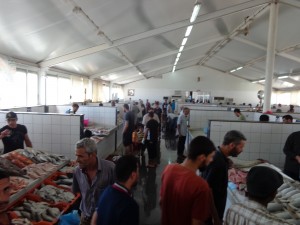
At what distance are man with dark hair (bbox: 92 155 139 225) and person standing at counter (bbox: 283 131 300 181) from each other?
3.16 meters

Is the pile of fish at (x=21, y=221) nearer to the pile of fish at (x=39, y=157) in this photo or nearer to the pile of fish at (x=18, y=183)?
the pile of fish at (x=18, y=183)

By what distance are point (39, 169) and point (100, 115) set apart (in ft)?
14.9

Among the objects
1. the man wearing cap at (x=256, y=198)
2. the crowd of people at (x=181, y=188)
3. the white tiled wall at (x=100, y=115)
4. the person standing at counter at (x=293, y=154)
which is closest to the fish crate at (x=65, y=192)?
the crowd of people at (x=181, y=188)

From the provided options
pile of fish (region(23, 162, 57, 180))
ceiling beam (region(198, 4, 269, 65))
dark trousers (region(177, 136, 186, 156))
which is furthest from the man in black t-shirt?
ceiling beam (region(198, 4, 269, 65))

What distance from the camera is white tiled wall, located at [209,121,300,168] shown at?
540 centimetres

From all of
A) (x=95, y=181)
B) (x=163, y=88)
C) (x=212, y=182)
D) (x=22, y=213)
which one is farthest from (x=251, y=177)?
(x=163, y=88)

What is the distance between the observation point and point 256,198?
5.93ft

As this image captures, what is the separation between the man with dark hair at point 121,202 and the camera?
5.97 feet

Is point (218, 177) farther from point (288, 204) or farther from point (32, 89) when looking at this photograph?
point (32, 89)

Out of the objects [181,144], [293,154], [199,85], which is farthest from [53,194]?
[199,85]

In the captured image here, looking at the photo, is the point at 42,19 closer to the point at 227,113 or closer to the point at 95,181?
the point at 95,181

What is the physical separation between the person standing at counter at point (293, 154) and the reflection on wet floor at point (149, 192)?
2.39 m

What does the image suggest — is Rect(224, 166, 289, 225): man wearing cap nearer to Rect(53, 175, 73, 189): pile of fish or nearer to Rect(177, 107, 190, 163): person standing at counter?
Rect(53, 175, 73, 189): pile of fish

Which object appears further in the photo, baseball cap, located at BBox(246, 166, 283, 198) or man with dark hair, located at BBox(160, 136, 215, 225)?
man with dark hair, located at BBox(160, 136, 215, 225)
